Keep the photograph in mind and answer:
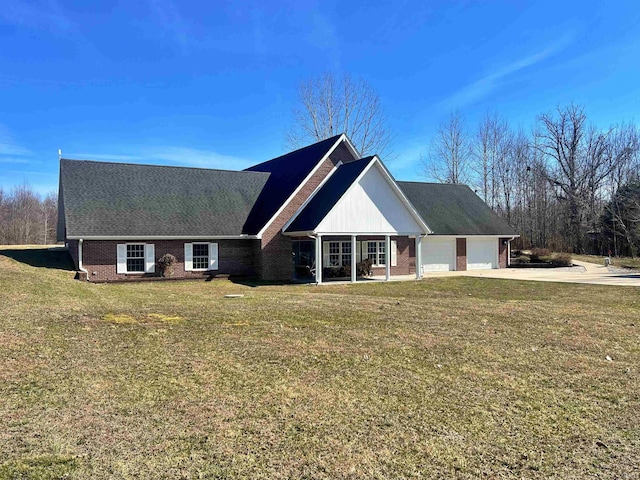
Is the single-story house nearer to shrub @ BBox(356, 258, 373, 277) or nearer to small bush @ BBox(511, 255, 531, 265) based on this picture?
shrub @ BBox(356, 258, 373, 277)

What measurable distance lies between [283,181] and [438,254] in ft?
34.3

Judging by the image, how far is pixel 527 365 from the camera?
7.46 metres

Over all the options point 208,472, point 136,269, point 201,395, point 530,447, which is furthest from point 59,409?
point 136,269

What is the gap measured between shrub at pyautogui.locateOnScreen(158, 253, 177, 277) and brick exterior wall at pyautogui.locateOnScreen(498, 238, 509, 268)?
66.9ft

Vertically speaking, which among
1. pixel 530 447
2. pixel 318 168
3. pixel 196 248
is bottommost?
pixel 530 447

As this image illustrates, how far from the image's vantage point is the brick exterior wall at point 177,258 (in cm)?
2005

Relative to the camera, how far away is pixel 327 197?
72.4 ft

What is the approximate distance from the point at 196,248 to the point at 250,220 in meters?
2.99

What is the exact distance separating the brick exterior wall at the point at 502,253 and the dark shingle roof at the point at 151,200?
1580 cm

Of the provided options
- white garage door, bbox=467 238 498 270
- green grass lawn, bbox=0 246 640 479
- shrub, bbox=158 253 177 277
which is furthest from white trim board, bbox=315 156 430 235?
green grass lawn, bbox=0 246 640 479

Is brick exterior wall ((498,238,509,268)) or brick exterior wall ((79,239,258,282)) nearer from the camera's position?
brick exterior wall ((79,239,258,282))

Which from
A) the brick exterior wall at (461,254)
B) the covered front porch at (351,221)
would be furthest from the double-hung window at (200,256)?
the brick exterior wall at (461,254)

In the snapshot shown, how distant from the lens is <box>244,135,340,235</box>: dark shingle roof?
23.0 meters

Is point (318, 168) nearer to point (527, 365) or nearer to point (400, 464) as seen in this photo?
point (527, 365)
